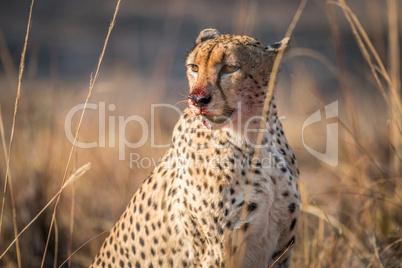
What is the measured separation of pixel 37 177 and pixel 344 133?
2563 mm

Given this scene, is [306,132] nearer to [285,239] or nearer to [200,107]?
[285,239]

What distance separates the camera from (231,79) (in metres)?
2.34

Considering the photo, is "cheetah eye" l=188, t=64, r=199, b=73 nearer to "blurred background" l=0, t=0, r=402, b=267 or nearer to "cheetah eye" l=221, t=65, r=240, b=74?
"cheetah eye" l=221, t=65, r=240, b=74

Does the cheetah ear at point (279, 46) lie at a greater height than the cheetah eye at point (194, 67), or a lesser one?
greater

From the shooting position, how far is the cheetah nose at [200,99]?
2.21 metres

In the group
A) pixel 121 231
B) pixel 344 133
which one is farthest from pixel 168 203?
pixel 344 133

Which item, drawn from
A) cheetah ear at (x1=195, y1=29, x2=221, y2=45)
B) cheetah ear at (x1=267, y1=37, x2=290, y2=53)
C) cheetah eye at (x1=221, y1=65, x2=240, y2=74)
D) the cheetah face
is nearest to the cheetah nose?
the cheetah face

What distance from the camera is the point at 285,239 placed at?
2.55 m

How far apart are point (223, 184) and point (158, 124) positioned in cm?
125

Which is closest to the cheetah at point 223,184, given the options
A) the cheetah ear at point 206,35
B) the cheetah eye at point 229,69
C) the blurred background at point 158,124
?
the cheetah eye at point 229,69

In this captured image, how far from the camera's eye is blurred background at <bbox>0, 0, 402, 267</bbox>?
3.11 metres

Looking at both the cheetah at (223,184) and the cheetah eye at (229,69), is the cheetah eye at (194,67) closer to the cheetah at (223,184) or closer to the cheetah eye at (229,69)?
the cheetah at (223,184)

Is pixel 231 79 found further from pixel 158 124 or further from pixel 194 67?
pixel 158 124

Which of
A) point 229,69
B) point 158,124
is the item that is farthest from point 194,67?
point 158,124
